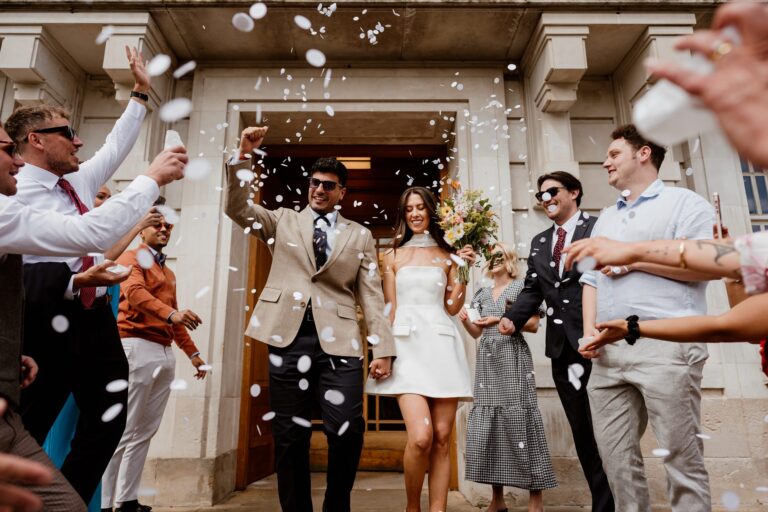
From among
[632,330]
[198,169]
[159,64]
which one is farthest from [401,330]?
[159,64]

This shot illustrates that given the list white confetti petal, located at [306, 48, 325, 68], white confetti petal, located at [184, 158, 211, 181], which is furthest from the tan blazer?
white confetti petal, located at [306, 48, 325, 68]

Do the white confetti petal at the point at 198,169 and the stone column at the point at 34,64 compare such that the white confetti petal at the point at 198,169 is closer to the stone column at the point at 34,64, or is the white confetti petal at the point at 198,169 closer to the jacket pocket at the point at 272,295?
the stone column at the point at 34,64

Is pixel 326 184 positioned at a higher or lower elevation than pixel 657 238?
higher

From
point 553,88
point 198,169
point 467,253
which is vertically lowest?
point 467,253

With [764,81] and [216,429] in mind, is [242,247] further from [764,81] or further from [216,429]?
[764,81]

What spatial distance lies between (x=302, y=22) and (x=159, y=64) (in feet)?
4.78

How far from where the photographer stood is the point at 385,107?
17.0 feet

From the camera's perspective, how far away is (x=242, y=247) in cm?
514

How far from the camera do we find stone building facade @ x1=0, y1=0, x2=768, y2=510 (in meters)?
4.42

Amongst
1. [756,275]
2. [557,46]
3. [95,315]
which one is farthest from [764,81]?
[557,46]

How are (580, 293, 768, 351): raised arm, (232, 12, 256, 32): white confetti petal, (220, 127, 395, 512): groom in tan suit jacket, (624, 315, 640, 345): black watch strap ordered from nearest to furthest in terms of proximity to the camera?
(580, 293, 768, 351): raised arm → (624, 315, 640, 345): black watch strap → (220, 127, 395, 512): groom in tan suit jacket → (232, 12, 256, 32): white confetti petal

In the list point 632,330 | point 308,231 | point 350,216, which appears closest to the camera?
point 632,330

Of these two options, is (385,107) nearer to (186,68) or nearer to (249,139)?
(186,68)

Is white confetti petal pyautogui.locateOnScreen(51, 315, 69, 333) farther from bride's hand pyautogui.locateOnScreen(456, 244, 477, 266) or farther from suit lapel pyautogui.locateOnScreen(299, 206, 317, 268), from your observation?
Answer: bride's hand pyautogui.locateOnScreen(456, 244, 477, 266)
